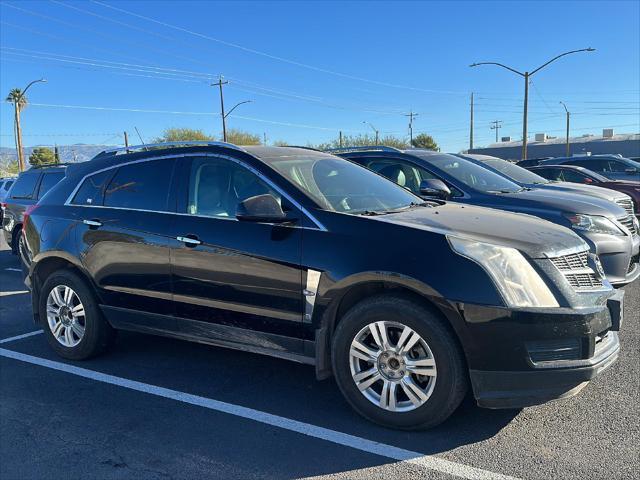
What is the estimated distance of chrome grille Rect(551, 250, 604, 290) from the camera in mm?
3250

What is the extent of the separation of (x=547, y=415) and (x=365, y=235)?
1.66m

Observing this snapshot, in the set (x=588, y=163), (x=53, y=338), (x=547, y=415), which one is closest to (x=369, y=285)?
(x=547, y=415)

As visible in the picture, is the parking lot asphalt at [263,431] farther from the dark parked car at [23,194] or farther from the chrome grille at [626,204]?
the dark parked car at [23,194]

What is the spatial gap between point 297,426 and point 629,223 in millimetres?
5380

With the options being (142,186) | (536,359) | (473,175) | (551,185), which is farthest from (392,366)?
(551,185)

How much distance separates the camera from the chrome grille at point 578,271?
10.7 ft

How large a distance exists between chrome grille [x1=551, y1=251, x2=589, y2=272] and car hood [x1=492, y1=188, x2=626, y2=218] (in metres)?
3.05

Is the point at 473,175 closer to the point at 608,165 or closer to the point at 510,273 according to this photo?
the point at 510,273

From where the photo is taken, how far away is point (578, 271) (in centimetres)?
334

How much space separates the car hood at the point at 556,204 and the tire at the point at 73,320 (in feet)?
15.3

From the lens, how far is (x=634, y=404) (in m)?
3.63

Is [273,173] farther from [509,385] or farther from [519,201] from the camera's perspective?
[519,201]

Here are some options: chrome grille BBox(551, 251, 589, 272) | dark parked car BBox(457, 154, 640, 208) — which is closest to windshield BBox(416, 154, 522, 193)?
dark parked car BBox(457, 154, 640, 208)

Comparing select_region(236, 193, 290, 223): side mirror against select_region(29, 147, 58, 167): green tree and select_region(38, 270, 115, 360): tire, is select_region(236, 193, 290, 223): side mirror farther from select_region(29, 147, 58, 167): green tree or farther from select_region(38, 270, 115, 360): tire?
select_region(29, 147, 58, 167): green tree
